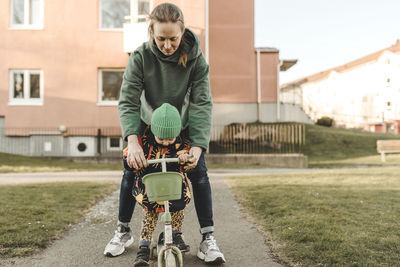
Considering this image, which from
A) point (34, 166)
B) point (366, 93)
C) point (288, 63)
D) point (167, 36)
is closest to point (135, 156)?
point (167, 36)

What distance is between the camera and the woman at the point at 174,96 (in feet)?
9.43

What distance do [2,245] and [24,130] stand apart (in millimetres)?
14153

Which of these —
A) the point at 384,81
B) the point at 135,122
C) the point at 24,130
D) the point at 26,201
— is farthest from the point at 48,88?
the point at 384,81

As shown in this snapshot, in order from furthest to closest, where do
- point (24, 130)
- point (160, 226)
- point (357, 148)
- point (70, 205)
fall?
point (357, 148) < point (24, 130) < point (70, 205) < point (160, 226)

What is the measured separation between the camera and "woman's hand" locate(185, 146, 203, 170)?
263 cm

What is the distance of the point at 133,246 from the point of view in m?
3.38

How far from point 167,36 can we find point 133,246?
1.81 meters

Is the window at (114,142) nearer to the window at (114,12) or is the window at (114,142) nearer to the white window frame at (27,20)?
the window at (114,12)

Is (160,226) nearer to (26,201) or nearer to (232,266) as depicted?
(232,266)

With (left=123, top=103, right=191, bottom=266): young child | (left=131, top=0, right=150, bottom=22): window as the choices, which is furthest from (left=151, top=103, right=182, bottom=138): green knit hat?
(left=131, top=0, right=150, bottom=22): window

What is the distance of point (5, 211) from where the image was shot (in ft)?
14.6

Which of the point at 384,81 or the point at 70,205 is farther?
the point at 384,81

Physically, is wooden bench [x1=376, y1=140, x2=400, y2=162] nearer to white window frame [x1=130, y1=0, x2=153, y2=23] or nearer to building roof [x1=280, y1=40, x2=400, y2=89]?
white window frame [x1=130, y1=0, x2=153, y2=23]

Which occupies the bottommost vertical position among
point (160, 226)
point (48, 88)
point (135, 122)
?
point (160, 226)
